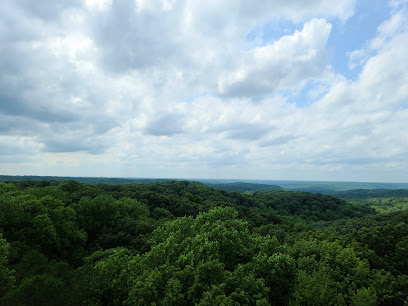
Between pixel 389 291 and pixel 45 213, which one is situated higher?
pixel 45 213

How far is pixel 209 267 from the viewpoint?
21141 millimetres

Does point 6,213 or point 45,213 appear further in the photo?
point 45,213

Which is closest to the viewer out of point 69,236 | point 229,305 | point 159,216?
point 229,305

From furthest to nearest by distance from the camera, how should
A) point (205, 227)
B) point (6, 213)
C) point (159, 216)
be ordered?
point (159, 216) → point (6, 213) → point (205, 227)

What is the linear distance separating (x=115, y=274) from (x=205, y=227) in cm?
1156

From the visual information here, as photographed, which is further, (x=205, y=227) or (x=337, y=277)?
(x=205, y=227)

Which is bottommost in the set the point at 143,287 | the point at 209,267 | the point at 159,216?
the point at 159,216

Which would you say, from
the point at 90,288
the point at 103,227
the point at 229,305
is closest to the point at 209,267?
the point at 229,305

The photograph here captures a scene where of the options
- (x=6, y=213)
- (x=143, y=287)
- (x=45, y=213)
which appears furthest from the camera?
(x=45, y=213)

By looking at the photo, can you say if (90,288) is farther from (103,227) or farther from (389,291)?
(103,227)

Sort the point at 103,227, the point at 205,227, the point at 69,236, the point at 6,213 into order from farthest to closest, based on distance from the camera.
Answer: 1. the point at 103,227
2. the point at 69,236
3. the point at 6,213
4. the point at 205,227

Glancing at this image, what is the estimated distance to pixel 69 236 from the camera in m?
46.1

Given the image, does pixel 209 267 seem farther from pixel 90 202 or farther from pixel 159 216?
pixel 159 216

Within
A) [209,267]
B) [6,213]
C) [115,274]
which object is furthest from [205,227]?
[6,213]
